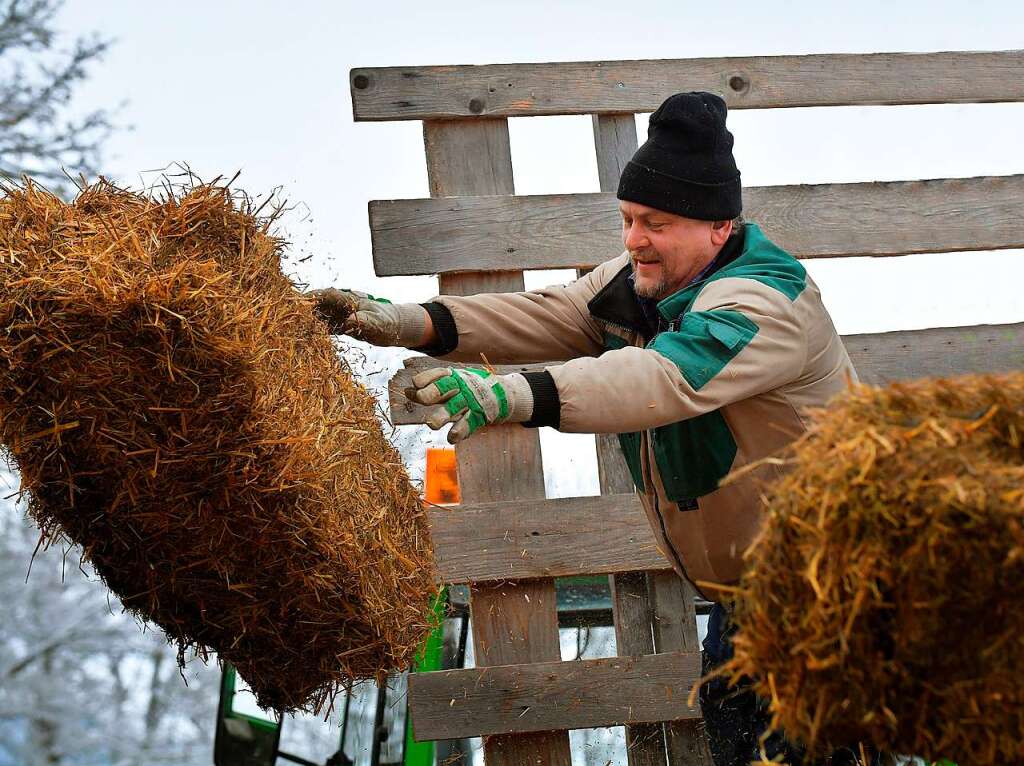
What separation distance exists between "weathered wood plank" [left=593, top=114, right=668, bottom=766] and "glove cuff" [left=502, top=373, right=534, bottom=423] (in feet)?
5.16

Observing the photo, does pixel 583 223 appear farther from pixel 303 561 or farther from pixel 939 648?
pixel 939 648

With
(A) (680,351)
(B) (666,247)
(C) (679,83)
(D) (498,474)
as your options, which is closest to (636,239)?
(B) (666,247)

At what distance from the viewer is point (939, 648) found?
1652 millimetres

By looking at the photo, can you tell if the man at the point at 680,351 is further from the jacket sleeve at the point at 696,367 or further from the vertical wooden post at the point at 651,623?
the vertical wooden post at the point at 651,623

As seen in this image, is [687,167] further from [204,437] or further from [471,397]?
[204,437]

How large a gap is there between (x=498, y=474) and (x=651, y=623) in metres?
0.77

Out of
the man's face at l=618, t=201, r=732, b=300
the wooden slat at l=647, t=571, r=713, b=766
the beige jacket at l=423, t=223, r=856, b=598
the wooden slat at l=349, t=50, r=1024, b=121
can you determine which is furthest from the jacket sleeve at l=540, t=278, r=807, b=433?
the wooden slat at l=349, t=50, r=1024, b=121

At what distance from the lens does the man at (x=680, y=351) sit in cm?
274

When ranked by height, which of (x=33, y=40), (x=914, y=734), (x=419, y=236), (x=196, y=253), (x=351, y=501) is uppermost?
(x=33, y=40)

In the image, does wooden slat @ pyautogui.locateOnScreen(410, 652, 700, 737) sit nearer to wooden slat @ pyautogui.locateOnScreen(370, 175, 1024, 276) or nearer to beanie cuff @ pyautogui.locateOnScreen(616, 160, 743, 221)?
wooden slat @ pyautogui.locateOnScreen(370, 175, 1024, 276)

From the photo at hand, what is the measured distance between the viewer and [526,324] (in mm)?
3645

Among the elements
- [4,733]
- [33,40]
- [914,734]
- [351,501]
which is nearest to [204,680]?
[4,733]

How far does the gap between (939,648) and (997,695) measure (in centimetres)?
9

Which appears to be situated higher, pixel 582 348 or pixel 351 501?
pixel 582 348
